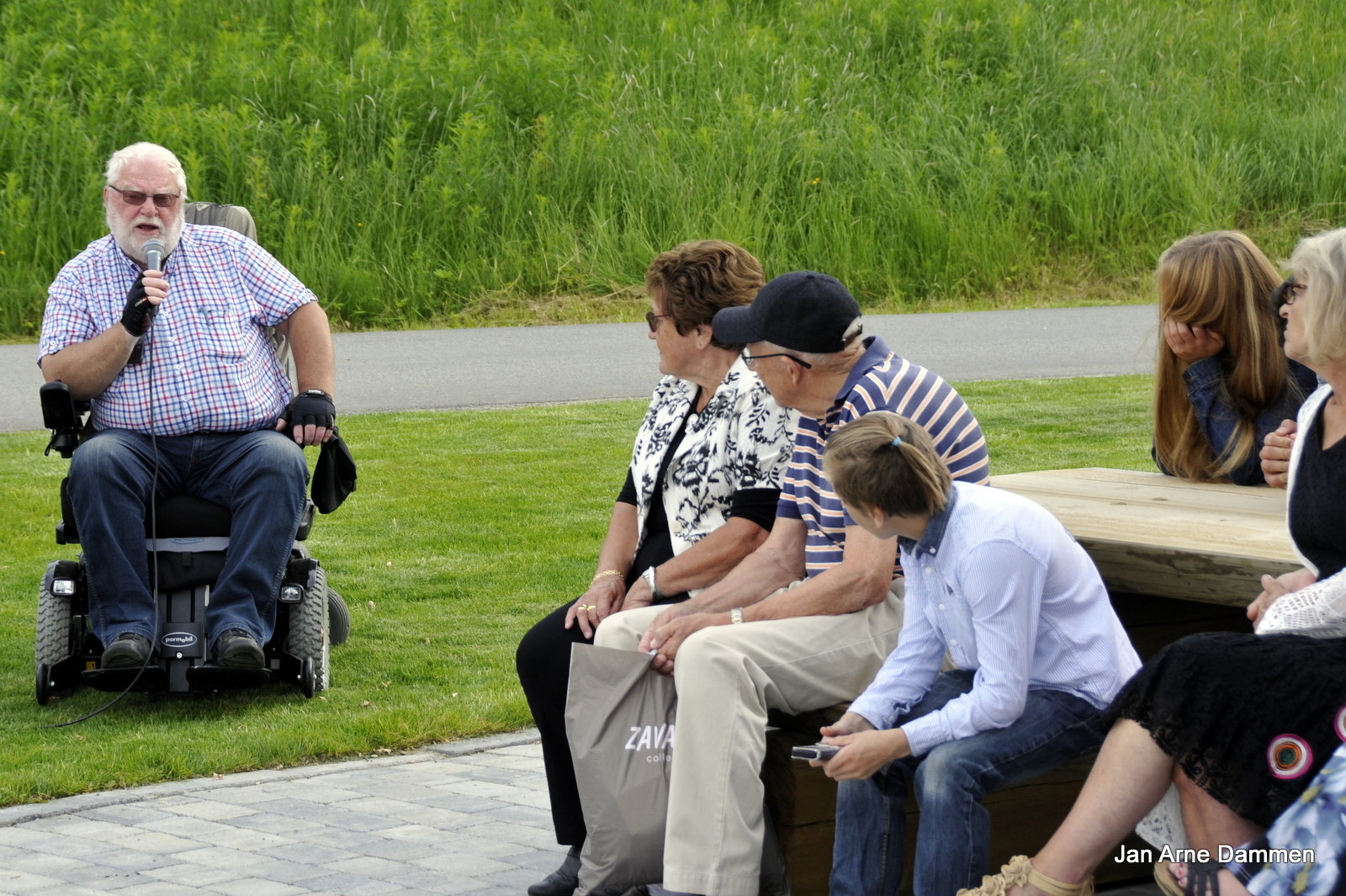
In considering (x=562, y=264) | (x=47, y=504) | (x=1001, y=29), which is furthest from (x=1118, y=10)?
(x=47, y=504)

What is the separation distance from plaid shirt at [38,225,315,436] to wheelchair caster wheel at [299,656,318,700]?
0.83 meters

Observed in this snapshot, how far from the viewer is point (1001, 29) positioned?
19.1 m

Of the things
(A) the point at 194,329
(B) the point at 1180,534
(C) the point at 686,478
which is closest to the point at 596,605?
(C) the point at 686,478

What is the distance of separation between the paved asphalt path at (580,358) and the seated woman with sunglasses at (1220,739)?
7.77m

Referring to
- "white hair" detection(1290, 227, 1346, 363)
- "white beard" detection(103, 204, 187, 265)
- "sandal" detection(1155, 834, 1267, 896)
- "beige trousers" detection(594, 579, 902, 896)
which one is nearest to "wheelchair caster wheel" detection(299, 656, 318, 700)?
"white beard" detection(103, 204, 187, 265)

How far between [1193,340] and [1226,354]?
10 centimetres

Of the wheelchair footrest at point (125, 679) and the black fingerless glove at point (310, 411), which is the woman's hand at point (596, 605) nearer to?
the black fingerless glove at point (310, 411)

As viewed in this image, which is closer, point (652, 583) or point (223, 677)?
point (652, 583)

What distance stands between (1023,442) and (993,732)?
6.38 metres

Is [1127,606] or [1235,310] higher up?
[1235,310]

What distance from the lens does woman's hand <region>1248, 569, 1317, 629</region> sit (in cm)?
305

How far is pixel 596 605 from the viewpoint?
4.05m

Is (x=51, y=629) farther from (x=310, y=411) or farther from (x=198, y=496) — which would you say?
(x=310, y=411)

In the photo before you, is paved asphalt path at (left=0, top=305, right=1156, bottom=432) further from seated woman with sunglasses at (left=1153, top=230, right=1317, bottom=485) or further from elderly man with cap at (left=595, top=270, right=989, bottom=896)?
elderly man with cap at (left=595, top=270, right=989, bottom=896)
